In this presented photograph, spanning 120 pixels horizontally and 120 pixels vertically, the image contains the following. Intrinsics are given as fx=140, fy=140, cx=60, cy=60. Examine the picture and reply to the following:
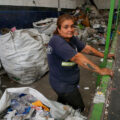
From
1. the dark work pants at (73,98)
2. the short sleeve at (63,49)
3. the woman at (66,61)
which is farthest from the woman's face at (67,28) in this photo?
the dark work pants at (73,98)

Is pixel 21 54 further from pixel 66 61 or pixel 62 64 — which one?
pixel 66 61

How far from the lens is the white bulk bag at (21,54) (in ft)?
7.89

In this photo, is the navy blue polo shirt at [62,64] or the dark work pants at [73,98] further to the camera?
the dark work pants at [73,98]

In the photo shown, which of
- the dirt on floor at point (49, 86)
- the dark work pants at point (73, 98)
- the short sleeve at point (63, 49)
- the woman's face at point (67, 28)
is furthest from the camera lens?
the dirt on floor at point (49, 86)

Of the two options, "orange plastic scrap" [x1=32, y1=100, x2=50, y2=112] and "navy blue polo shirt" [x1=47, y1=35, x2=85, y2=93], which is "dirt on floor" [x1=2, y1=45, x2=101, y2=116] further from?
"orange plastic scrap" [x1=32, y1=100, x2=50, y2=112]

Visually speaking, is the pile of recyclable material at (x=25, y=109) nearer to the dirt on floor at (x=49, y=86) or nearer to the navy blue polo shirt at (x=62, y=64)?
the navy blue polo shirt at (x=62, y=64)

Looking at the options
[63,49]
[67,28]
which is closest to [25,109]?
[63,49]

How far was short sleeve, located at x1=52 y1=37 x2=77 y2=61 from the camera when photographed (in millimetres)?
1240

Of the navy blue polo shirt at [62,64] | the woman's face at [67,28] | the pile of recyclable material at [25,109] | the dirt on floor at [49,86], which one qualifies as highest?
the woman's face at [67,28]

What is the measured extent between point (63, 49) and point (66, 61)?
0.43 ft

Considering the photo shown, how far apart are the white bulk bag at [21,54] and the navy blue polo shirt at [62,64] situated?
1001mm

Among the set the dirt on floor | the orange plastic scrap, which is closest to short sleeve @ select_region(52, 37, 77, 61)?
the orange plastic scrap

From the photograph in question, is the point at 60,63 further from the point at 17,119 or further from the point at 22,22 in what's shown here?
the point at 22,22

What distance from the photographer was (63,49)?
125 centimetres
